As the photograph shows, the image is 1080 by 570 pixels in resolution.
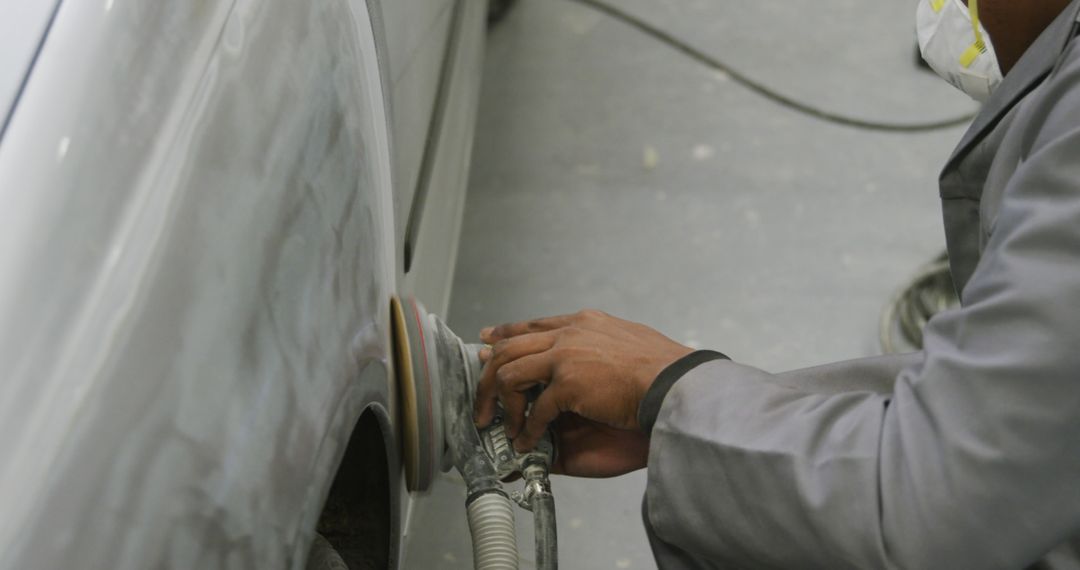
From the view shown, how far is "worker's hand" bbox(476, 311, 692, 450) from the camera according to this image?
106 cm

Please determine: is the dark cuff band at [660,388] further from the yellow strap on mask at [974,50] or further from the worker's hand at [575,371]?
the yellow strap on mask at [974,50]

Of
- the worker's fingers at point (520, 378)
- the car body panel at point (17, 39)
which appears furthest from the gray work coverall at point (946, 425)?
the car body panel at point (17, 39)

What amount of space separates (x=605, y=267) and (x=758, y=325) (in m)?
0.32

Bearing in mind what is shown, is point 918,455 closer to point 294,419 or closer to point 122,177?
point 294,419

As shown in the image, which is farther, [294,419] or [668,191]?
[668,191]

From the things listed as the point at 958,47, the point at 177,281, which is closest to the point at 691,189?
the point at 958,47

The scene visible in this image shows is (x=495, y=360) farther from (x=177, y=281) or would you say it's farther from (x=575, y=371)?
(x=177, y=281)

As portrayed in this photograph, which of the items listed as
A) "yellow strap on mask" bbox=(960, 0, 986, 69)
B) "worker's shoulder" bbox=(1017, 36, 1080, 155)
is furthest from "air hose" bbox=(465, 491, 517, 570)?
"yellow strap on mask" bbox=(960, 0, 986, 69)

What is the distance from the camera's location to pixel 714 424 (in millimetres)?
982

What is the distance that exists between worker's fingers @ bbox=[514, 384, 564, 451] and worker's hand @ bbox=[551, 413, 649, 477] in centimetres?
7

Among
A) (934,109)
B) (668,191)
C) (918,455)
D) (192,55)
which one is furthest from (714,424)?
(934,109)

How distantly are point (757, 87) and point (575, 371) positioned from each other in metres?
1.66

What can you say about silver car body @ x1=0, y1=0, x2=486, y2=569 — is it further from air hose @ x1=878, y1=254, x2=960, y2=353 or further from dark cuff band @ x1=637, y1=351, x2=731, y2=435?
air hose @ x1=878, y1=254, x2=960, y2=353

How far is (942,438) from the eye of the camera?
0.81 m
